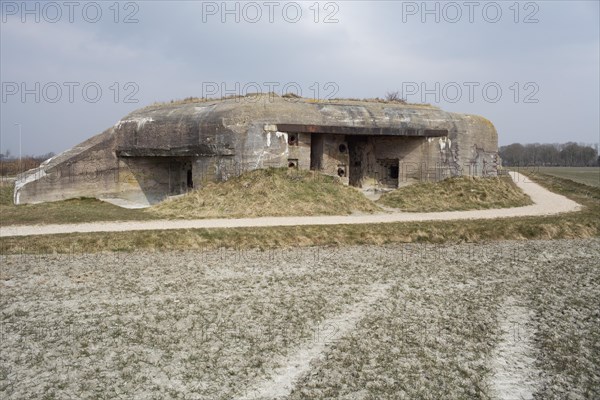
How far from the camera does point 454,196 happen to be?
54.3 feet

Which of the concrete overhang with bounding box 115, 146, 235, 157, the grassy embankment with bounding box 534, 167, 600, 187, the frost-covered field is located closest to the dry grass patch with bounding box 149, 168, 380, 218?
the concrete overhang with bounding box 115, 146, 235, 157

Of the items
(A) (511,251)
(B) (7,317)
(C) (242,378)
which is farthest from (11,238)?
(A) (511,251)

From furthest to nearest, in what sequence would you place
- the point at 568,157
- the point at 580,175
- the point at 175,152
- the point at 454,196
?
the point at 568,157 < the point at 580,175 < the point at 454,196 < the point at 175,152

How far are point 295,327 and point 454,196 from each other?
464 inches

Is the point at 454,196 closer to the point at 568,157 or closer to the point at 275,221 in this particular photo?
the point at 275,221

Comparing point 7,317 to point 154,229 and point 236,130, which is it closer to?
point 154,229

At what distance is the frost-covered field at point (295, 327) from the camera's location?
4586mm

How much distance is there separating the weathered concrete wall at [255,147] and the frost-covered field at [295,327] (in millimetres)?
6556

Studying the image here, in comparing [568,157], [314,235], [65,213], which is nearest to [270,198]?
[314,235]

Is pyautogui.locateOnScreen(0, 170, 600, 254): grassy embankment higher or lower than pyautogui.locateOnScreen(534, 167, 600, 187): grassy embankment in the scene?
lower

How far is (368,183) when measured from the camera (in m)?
18.0

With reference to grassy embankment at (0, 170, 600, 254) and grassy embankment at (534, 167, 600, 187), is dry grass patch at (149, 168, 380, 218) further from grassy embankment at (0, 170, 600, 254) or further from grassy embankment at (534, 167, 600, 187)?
grassy embankment at (534, 167, 600, 187)

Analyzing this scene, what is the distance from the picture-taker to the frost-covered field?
4.59 m

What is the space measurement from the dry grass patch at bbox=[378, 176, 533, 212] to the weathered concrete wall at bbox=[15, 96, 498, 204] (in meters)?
0.55
